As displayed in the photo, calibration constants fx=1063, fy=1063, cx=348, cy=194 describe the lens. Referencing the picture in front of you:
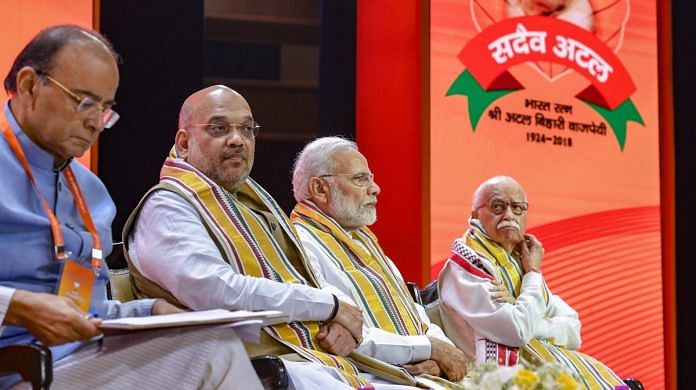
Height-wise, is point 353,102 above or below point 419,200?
above

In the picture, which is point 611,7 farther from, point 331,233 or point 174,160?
point 174,160

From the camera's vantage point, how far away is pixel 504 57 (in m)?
5.85

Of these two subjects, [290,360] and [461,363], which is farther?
[461,363]

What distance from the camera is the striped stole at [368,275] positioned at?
137 inches

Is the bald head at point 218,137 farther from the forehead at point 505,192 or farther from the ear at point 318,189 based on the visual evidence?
the forehead at point 505,192

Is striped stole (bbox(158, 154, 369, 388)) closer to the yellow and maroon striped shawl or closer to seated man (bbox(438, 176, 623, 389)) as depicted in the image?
seated man (bbox(438, 176, 623, 389))

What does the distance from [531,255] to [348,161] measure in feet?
2.99

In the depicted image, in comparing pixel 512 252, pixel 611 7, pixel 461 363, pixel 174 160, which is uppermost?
pixel 611 7

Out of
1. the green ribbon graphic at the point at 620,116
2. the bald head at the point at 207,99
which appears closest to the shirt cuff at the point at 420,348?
the bald head at the point at 207,99

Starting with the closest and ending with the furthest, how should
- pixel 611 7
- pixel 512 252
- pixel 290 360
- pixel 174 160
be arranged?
pixel 290 360 < pixel 174 160 < pixel 512 252 < pixel 611 7

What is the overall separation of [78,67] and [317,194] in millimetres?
1643

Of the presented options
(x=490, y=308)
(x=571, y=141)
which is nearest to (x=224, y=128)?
(x=490, y=308)

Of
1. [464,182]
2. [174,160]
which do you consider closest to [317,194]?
[174,160]

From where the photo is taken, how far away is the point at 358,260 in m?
3.66
